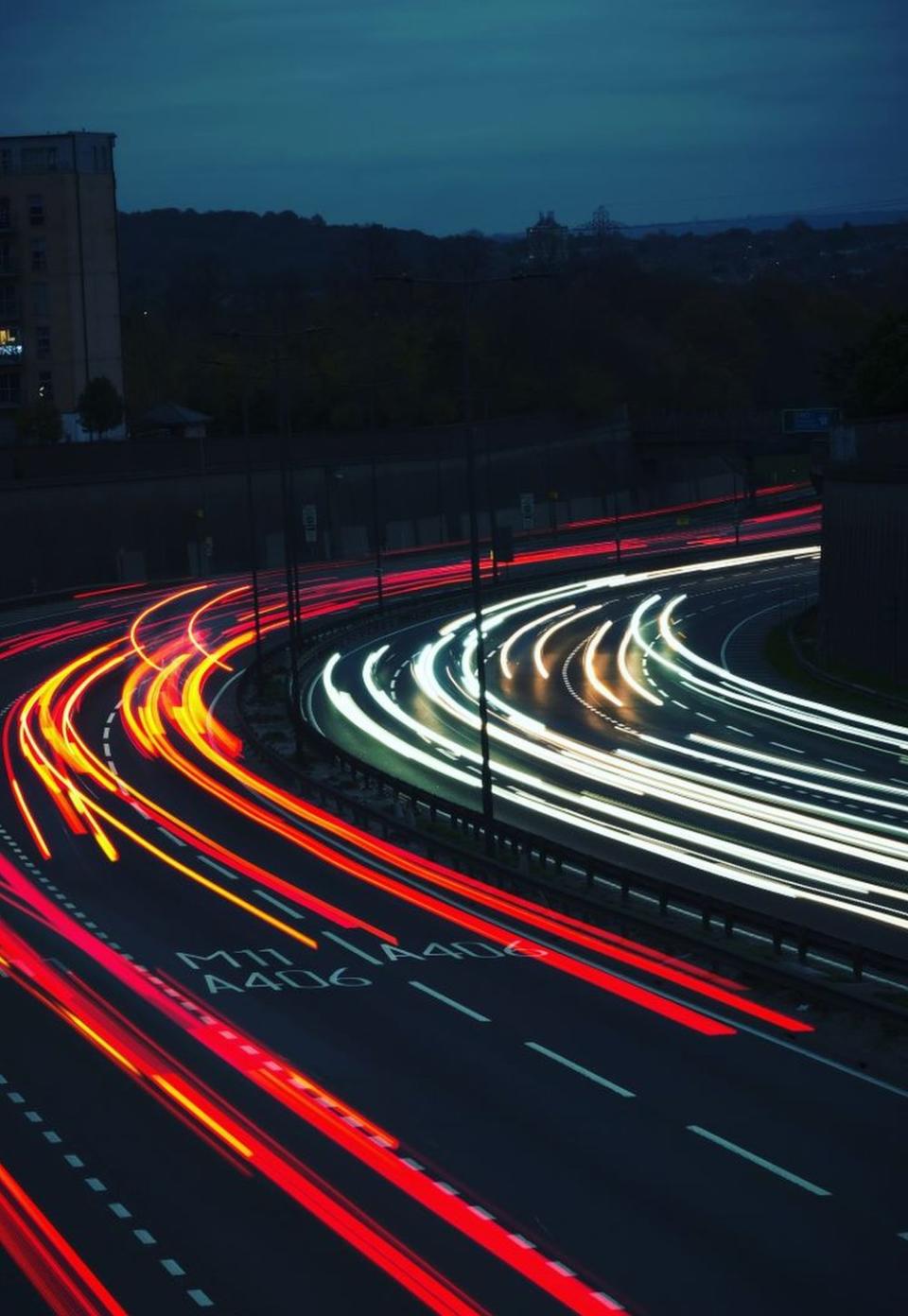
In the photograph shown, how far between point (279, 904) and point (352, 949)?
12.6 ft

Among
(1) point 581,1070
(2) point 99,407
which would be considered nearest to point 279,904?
(1) point 581,1070

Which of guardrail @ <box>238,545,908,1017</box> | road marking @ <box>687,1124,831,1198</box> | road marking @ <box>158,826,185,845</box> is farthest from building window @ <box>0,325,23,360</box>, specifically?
road marking @ <box>687,1124,831,1198</box>

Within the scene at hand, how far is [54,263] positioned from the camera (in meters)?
117

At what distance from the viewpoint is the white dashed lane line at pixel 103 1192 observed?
1603cm

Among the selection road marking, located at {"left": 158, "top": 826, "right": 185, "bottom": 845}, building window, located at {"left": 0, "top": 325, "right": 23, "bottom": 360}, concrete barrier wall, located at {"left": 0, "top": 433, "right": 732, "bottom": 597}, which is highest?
building window, located at {"left": 0, "top": 325, "right": 23, "bottom": 360}

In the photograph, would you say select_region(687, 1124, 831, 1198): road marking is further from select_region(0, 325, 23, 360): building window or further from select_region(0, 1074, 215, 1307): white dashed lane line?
select_region(0, 325, 23, 360): building window

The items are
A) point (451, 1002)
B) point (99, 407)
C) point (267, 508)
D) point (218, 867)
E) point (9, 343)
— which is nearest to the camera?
point (451, 1002)

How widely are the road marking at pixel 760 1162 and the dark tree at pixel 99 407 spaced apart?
9533cm

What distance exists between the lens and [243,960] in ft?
95.6

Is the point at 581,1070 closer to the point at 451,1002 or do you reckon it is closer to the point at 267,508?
the point at 451,1002

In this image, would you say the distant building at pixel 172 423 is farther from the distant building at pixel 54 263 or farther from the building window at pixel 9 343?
the building window at pixel 9 343

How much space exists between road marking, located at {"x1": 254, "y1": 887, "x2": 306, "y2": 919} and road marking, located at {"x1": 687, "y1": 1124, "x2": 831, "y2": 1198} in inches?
505

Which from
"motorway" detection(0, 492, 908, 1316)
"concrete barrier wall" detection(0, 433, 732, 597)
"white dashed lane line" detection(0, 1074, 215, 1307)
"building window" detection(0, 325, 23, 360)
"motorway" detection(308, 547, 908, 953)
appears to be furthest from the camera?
"building window" detection(0, 325, 23, 360)

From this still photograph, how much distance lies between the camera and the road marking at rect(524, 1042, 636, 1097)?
21938 mm
